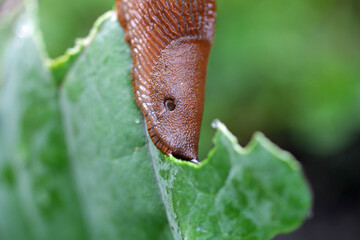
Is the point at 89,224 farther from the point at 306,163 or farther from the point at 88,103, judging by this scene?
the point at 306,163

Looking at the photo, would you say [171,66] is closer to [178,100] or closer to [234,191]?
[178,100]

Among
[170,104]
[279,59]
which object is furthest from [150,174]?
[279,59]

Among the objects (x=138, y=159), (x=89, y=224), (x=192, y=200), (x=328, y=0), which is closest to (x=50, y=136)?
(x=89, y=224)

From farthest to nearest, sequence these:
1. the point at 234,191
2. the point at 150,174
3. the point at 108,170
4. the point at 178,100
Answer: the point at 108,170, the point at 150,174, the point at 178,100, the point at 234,191

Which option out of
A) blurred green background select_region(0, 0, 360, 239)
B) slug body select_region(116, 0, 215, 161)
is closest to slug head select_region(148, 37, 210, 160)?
slug body select_region(116, 0, 215, 161)

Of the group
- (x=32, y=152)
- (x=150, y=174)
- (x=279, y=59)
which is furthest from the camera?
(x=279, y=59)

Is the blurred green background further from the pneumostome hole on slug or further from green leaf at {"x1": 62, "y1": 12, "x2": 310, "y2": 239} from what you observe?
the pneumostome hole on slug
